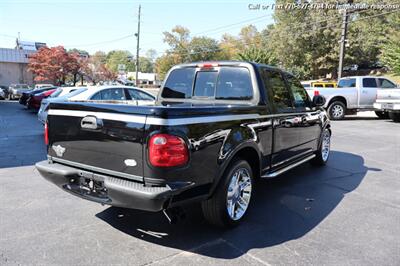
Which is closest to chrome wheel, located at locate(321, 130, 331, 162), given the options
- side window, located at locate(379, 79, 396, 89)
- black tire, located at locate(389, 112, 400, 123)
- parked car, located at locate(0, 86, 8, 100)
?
black tire, located at locate(389, 112, 400, 123)

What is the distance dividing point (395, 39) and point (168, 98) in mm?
38525

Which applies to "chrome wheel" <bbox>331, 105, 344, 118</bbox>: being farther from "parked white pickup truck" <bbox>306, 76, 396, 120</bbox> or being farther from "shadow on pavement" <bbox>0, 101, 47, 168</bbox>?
"shadow on pavement" <bbox>0, 101, 47, 168</bbox>

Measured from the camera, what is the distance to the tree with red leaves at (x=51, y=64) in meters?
43.2

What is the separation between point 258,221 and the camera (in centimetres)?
396

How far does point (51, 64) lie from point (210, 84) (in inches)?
1748

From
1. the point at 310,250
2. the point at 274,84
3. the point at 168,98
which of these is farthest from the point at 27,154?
the point at 310,250

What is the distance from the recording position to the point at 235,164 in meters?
3.65

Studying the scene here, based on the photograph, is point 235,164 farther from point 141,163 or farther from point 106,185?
point 106,185

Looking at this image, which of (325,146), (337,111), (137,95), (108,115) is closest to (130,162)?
(108,115)

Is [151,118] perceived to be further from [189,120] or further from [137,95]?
[137,95]

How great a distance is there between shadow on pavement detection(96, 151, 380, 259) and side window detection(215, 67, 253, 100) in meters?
1.52

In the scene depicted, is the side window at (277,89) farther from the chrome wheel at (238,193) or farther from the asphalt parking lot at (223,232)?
the asphalt parking lot at (223,232)

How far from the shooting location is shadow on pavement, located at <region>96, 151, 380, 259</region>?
134 inches

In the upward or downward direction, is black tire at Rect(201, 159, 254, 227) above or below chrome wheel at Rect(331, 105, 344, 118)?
below
